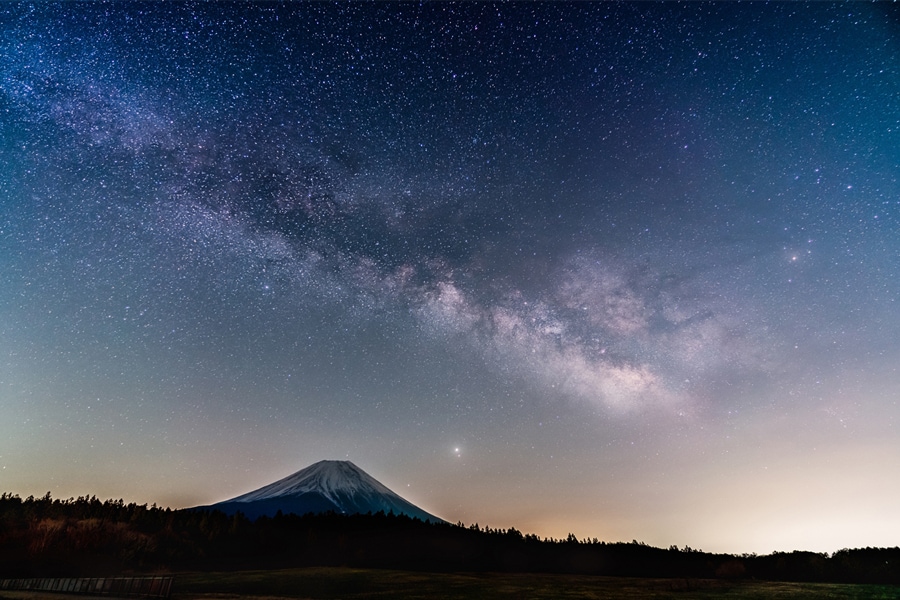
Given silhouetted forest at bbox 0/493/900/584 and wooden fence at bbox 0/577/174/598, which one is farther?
silhouetted forest at bbox 0/493/900/584

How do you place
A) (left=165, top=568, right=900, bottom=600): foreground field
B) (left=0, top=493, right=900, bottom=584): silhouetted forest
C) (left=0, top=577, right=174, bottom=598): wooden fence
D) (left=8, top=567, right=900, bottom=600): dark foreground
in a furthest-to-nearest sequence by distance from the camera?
(left=0, top=493, right=900, bottom=584): silhouetted forest → (left=165, top=568, right=900, bottom=600): foreground field → (left=8, top=567, right=900, bottom=600): dark foreground → (left=0, top=577, right=174, bottom=598): wooden fence

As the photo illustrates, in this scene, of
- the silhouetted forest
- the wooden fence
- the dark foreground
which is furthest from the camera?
the silhouetted forest

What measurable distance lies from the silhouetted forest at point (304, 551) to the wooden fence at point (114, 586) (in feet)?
58.4

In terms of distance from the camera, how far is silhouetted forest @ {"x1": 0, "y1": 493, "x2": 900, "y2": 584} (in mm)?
54094

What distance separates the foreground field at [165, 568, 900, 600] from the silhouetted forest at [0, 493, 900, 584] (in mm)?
14550

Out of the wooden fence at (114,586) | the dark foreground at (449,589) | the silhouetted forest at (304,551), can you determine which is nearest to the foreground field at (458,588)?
the dark foreground at (449,589)

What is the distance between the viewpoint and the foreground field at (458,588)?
3023cm

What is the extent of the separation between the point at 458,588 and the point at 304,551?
45.1 metres

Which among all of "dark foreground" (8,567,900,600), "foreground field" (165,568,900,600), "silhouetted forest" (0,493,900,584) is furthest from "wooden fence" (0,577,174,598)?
"silhouetted forest" (0,493,900,584)

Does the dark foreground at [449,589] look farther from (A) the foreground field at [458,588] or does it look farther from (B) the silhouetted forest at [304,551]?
(B) the silhouetted forest at [304,551]

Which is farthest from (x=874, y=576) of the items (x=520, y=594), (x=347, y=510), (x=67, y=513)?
(x=347, y=510)

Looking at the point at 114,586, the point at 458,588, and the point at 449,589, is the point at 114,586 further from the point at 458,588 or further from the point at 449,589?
the point at 458,588

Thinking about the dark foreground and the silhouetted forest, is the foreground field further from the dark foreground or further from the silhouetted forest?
the silhouetted forest

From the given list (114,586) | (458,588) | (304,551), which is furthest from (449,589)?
(304,551)
